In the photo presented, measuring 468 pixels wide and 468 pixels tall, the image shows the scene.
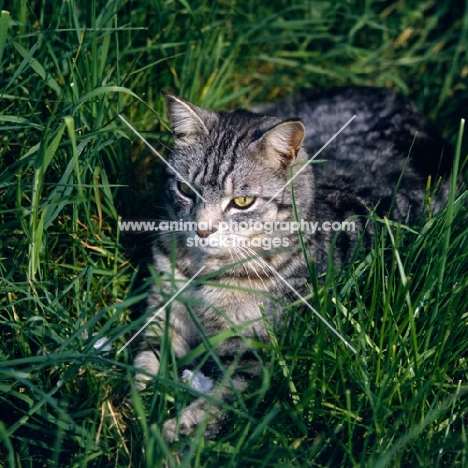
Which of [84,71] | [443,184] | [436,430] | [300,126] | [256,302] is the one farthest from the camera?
[443,184]

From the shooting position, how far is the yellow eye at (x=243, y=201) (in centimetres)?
265

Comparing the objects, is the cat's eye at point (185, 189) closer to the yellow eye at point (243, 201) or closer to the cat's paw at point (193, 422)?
the yellow eye at point (243, 201)

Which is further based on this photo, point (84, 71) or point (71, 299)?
point (84, 71)

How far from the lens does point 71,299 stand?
2.73 meters

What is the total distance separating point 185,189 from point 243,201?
10.4 inches

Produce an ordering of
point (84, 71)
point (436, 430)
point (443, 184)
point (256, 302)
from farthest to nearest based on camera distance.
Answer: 1. point (443, 184)
2. point (84, 71)
3. point (256, 302)
4. point (436, 430)

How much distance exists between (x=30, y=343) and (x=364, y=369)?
4.22 feet

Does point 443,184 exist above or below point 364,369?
above

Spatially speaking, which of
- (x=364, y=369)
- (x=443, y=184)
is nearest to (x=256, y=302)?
(x=364, y=369)

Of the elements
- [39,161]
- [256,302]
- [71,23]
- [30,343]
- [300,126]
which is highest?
[71,23]

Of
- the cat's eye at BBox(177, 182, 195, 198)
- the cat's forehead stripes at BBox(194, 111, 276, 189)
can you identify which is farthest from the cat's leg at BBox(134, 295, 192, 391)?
the cat's forehead stripes at BBox(194, 111, 276, 189)

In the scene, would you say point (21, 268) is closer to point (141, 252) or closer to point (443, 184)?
point (141, 252)

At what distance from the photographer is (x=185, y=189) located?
2.75 meters

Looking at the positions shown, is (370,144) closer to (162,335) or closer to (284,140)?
(284,140)
